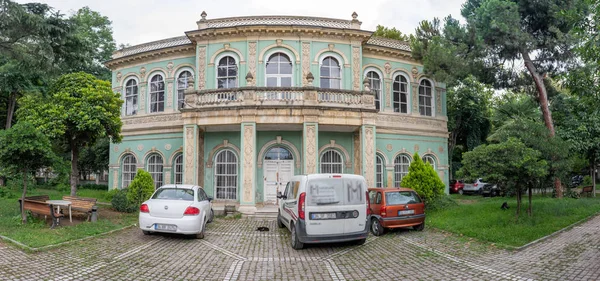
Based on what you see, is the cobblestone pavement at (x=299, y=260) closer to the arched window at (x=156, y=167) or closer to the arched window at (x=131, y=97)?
the arched window at (x=156, y=167)

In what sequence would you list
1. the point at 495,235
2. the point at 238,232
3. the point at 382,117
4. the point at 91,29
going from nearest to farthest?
the point at 495,235, the point at 238,232, the point at 382,117, the point at 91,29

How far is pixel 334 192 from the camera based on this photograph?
8336mm

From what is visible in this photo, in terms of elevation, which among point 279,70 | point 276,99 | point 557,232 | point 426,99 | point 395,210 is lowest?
point 557,232

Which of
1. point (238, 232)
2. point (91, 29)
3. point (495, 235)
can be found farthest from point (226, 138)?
point (91, 29)

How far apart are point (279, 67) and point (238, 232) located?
9134 millimetres

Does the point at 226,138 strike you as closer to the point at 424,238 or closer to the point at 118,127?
the point at 118,127

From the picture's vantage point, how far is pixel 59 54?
39.2ft

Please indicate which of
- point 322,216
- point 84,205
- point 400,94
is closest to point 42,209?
point 84,205

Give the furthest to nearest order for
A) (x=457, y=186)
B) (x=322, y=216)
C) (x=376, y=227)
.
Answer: (x=457, y=186), (x=376, y=227), (x=322, y=216)

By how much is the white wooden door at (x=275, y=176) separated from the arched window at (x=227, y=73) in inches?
173

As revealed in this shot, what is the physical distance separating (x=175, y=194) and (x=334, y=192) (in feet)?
14.5

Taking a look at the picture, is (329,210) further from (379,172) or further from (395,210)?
(379,172)

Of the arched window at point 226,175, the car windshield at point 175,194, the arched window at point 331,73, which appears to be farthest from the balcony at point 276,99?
the car windshield at point 175,194

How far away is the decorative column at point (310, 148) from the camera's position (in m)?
13.9
